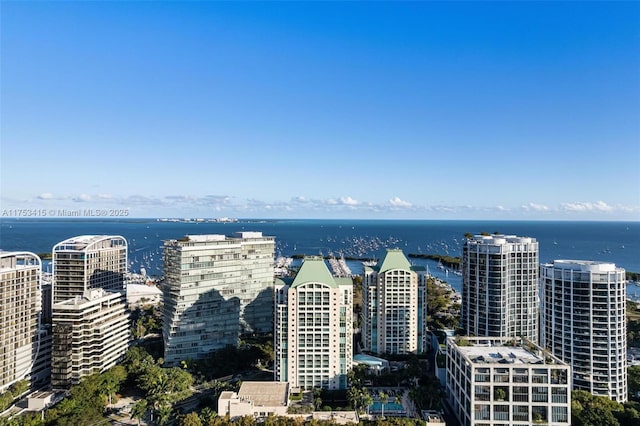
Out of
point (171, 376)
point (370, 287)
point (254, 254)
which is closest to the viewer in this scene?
point (171, 376)

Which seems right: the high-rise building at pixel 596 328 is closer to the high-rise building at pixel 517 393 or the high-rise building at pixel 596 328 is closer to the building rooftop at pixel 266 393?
the high-rise building at pixel 517 393

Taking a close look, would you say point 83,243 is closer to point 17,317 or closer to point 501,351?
point 17,317

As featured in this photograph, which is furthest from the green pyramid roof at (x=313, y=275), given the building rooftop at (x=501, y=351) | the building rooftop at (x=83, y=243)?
the building rooftop at (x=83, y=243)

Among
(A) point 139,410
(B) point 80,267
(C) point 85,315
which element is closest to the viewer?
(A) point 139,410

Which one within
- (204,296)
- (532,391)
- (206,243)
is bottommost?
(532,391)

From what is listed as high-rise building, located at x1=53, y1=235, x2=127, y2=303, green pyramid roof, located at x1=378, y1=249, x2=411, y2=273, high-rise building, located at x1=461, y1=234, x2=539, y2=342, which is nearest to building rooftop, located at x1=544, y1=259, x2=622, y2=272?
high-rise building, located at x1=461, y1=234, x2=539, y2=342

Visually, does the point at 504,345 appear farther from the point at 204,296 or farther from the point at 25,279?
the point at 25,279

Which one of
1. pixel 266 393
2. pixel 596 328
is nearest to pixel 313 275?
pixel 266 393

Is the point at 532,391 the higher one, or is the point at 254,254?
the point at 254,254

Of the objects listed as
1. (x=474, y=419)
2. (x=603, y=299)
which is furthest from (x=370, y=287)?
(x=603, y=299)
